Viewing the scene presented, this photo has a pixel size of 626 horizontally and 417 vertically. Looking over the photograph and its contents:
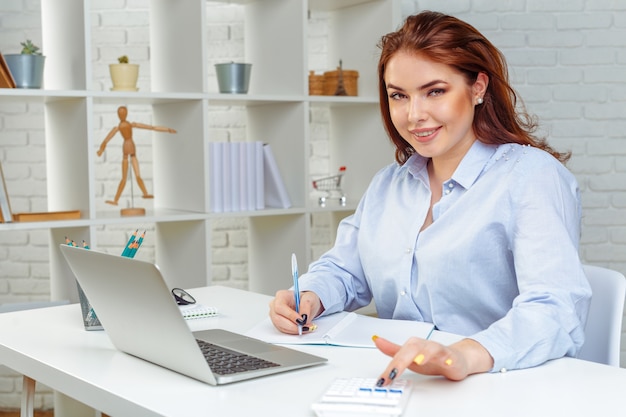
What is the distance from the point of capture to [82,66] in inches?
107

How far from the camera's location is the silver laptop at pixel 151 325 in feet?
3.88

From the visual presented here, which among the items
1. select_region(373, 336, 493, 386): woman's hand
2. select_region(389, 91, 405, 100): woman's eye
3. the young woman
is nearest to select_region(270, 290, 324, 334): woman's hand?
the young woman

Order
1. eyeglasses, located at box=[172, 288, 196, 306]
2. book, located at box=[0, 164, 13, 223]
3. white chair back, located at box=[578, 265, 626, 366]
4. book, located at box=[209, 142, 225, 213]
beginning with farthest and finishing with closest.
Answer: book, located at box=[209, 142, 225, 213] → book, located at box=[0, 164, 13, 223] → eyeglasses, located at box=[172, 288, 196, 306] → white chair back, located at box=[578, 265, 626, 366]

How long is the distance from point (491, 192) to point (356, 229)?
40 centimetres

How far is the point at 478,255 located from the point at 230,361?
1.87 ft

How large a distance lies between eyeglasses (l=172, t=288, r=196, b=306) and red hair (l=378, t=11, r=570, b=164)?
0.65m

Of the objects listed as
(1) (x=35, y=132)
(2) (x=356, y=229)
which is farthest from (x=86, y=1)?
(2) (x=356, y=229)

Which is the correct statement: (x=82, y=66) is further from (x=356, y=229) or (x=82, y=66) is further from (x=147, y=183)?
(x=356, y=229)

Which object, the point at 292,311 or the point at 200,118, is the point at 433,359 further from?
the point at 200,118

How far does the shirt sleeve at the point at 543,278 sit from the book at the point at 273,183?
1.56m

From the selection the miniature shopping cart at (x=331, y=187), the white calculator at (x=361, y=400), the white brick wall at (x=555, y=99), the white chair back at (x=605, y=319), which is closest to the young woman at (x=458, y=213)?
the white chair back at (x=605, y=319)

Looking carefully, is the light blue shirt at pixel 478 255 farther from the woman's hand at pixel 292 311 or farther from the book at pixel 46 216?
the book at pixel 46 216

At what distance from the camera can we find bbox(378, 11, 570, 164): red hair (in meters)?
1.67

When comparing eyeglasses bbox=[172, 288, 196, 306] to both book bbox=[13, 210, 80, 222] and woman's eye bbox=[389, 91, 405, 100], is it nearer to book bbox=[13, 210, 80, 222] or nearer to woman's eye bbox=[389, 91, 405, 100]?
woman's eye bbox=[389, 91, 405, 100]
